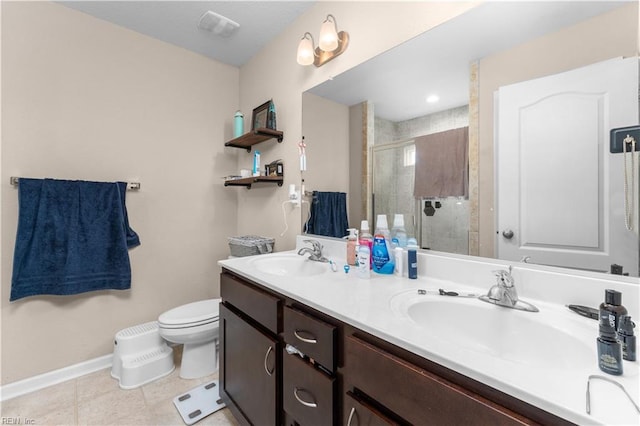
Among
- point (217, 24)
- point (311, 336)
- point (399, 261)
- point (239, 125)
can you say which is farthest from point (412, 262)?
point (217, 24)

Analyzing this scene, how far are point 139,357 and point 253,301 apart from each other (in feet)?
4.08

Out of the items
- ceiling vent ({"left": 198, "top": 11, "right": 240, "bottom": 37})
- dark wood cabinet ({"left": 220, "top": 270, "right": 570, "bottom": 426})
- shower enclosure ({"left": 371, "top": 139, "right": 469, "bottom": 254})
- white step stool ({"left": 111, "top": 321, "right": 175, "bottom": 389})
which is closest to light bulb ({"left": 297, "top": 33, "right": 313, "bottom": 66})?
ceiling vent ({"left": 198, "top": 11, "right": 240, "bottom": 37})

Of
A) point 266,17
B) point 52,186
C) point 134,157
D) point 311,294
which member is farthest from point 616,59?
point 52,186

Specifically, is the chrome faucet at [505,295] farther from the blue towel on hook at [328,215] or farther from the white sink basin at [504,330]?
the blue towel on hook at [328,215]

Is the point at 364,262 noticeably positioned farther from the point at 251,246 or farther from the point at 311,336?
the point at 251,246

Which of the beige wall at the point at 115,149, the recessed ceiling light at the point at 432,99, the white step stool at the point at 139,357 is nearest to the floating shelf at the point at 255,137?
the beige wall at the point at 115,149

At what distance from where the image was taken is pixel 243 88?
239 cm

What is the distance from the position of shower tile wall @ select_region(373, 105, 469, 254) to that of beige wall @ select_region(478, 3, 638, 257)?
7 cm

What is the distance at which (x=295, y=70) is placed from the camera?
5.98ft

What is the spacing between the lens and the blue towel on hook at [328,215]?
1514mm

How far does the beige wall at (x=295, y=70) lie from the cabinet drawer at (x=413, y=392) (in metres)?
1.00

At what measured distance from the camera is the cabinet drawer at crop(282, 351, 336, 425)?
77 cm

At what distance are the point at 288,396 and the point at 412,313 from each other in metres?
0.52

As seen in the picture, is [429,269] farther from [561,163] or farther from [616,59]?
[616,59]
